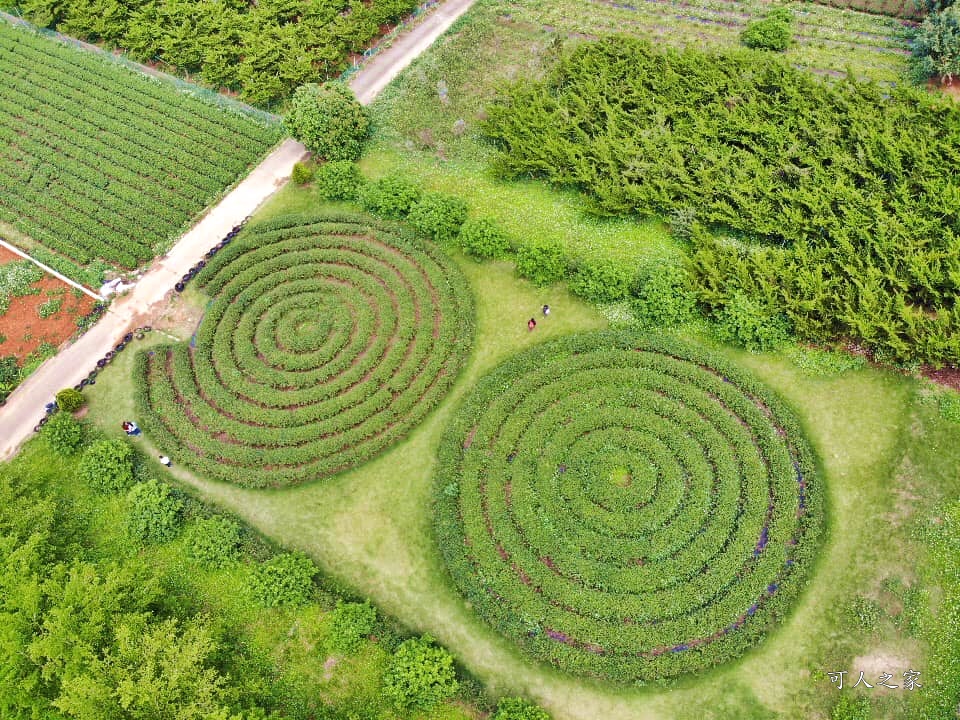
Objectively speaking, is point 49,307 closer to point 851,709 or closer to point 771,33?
point 851,709

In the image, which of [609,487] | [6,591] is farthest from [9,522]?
[609,487]

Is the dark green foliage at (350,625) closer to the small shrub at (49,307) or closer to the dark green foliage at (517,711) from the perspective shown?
the dark green foliage at (517,711)

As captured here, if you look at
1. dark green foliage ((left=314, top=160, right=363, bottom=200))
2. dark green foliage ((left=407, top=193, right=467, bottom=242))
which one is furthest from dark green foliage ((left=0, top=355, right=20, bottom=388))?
dark green foliage ((left=407, top=193, right=467, bottom=242))

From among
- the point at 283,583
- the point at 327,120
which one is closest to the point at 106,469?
the point at 283,583

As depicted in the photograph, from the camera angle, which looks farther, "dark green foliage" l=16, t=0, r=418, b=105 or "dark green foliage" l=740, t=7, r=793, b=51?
"dark green foliage" l=16, t=0, r=418, b=105

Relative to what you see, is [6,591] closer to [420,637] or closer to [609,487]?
[420,637]

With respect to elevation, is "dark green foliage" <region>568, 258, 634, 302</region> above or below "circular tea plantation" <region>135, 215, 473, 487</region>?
above

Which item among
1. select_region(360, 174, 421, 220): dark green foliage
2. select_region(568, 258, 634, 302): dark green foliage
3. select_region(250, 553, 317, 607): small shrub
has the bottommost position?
select_region(250, 553, 317, 607): small shrub

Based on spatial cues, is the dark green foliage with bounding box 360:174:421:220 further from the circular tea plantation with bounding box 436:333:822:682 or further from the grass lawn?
the circular tea plantation with bounding box 436:333:822:682
